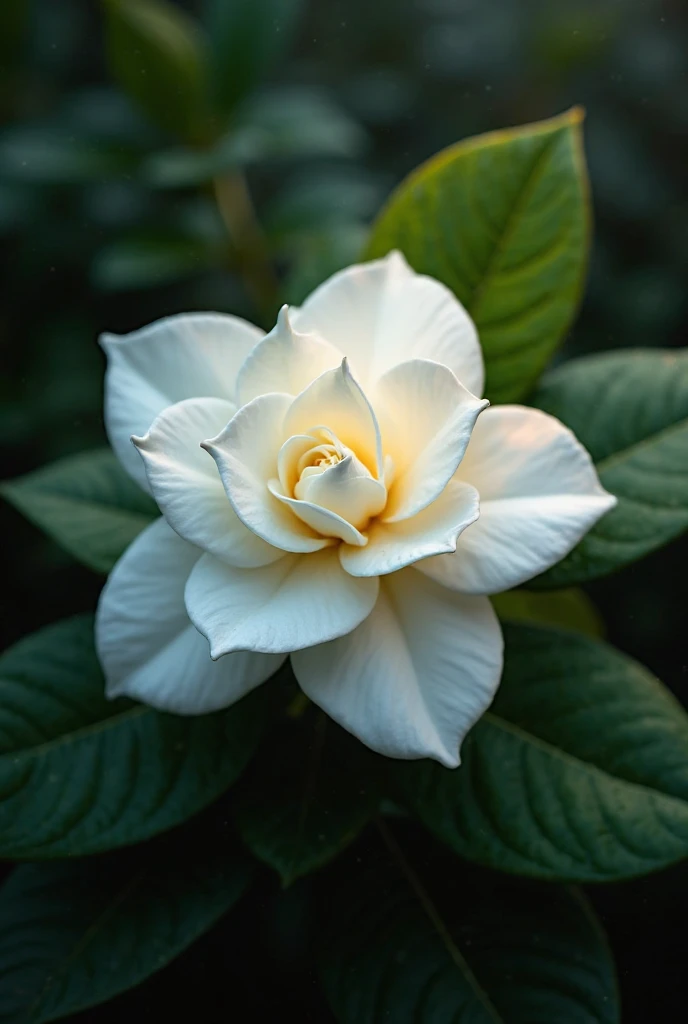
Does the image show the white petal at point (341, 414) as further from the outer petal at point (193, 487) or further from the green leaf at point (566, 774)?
the green leaf at point (566, 774)

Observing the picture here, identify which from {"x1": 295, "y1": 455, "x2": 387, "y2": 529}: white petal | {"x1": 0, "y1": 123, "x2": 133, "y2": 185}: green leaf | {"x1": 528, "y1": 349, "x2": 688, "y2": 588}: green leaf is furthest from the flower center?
{"x1": 0, "y1": 123, "x2": 133, "y2": 185}: green leaf

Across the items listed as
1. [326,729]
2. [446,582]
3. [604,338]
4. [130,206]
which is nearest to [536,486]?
[446,582]

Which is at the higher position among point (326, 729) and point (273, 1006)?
point (326, 729)

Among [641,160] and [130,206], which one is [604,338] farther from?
[130,206]

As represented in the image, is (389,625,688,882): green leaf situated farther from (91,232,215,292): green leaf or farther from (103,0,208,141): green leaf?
(103,0,208,141): green leaf

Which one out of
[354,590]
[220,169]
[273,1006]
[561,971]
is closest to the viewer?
[354,590]

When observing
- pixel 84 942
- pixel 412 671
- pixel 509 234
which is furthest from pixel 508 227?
pixel 84 942

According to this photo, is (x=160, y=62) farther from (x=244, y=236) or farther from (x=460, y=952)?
(x=460, y=952)
